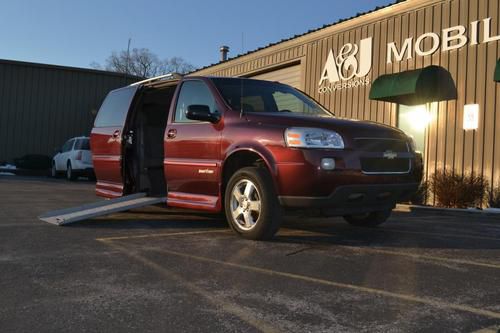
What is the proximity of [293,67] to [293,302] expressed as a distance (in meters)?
13.6

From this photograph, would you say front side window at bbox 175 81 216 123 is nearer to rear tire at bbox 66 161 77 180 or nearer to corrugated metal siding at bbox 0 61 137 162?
rear tire at bbox 66 161 77 180

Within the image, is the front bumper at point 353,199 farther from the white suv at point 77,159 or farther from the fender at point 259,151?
the white suv at point 77,159

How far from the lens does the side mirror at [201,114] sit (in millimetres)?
A: 5672

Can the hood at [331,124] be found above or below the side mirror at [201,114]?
below

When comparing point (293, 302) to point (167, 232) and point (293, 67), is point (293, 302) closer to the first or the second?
point (167, 232)

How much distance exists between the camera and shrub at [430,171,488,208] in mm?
10180

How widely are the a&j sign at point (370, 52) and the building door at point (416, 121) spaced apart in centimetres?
120

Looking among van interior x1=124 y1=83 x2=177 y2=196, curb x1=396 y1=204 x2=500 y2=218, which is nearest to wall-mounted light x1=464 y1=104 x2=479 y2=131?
curb x1=396 y1=204 x2=500 y2=218

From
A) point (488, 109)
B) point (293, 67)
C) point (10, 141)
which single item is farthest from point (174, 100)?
point (10, 141)

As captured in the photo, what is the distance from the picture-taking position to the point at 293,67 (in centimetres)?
1622

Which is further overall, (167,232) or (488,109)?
(488,109)

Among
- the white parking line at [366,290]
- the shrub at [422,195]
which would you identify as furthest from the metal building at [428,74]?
the white parking line at [366,290]

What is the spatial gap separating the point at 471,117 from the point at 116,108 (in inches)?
284

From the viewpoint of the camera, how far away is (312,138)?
16.2 feet
